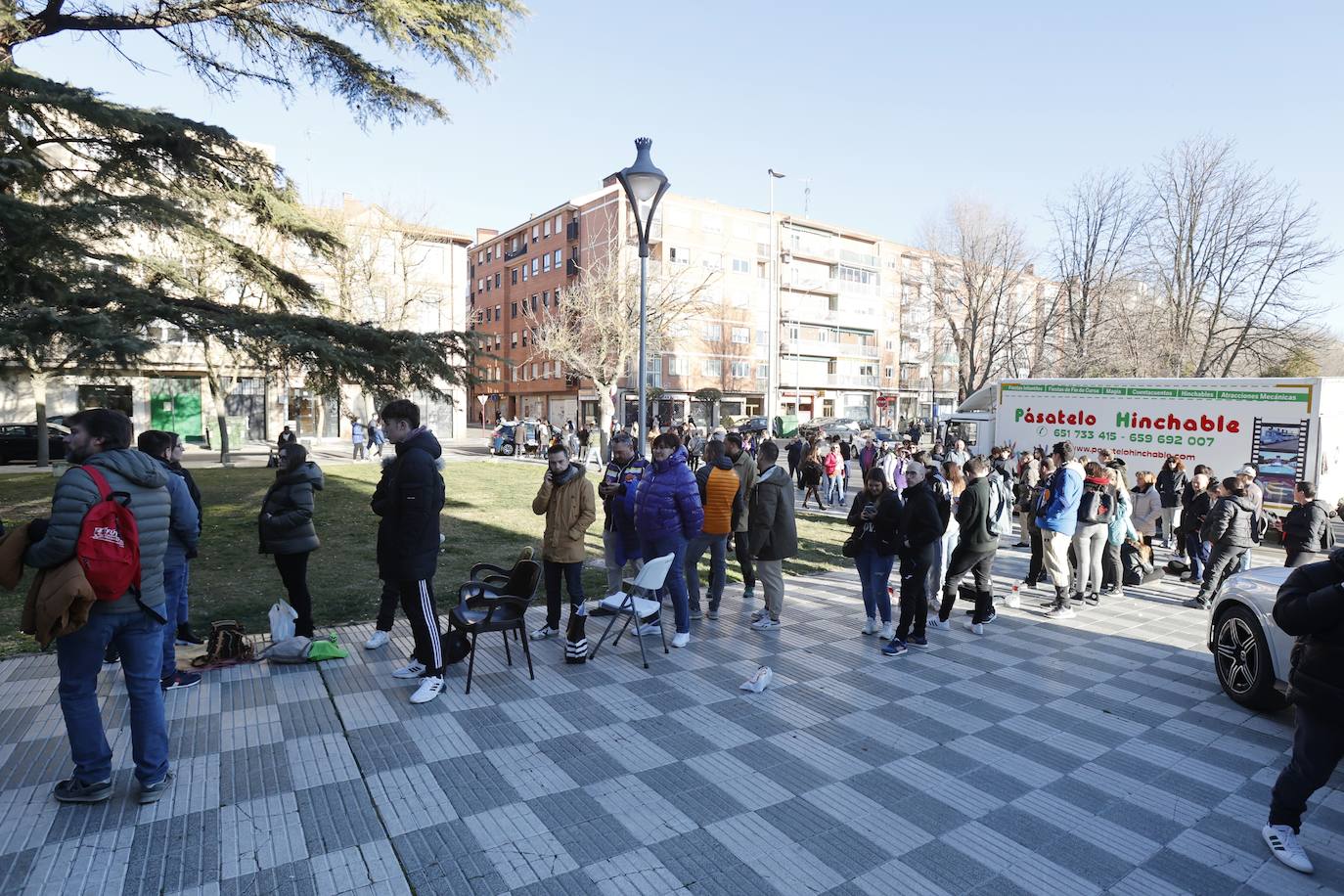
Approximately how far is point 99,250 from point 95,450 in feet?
26.4

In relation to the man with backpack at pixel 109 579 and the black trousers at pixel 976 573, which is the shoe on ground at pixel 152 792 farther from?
the black trousers at pixel 976 573

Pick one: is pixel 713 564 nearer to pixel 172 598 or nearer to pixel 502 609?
pixel 502 609

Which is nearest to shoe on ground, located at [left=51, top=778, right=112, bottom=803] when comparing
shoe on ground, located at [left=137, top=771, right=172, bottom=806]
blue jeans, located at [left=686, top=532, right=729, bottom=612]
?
shoe on ground, located at [left=137, top=771, right=172, bottom=806]

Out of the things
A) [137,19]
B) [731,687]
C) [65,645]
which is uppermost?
[137,19]

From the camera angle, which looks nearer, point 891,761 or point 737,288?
point 891,761

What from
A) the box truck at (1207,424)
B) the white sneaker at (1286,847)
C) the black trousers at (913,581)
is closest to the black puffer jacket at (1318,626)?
the white sneaker at (1286,847)

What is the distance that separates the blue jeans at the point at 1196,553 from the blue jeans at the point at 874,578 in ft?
19.6

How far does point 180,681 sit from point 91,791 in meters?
1.79

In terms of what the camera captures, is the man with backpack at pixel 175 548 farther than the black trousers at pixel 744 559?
No

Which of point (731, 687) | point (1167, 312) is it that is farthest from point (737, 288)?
point (731, 687)

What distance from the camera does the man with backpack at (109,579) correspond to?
11.2 ft

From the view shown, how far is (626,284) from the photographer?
35156 millimetres

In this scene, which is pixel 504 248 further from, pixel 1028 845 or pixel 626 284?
pixel 1028 845

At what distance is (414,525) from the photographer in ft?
16.9
